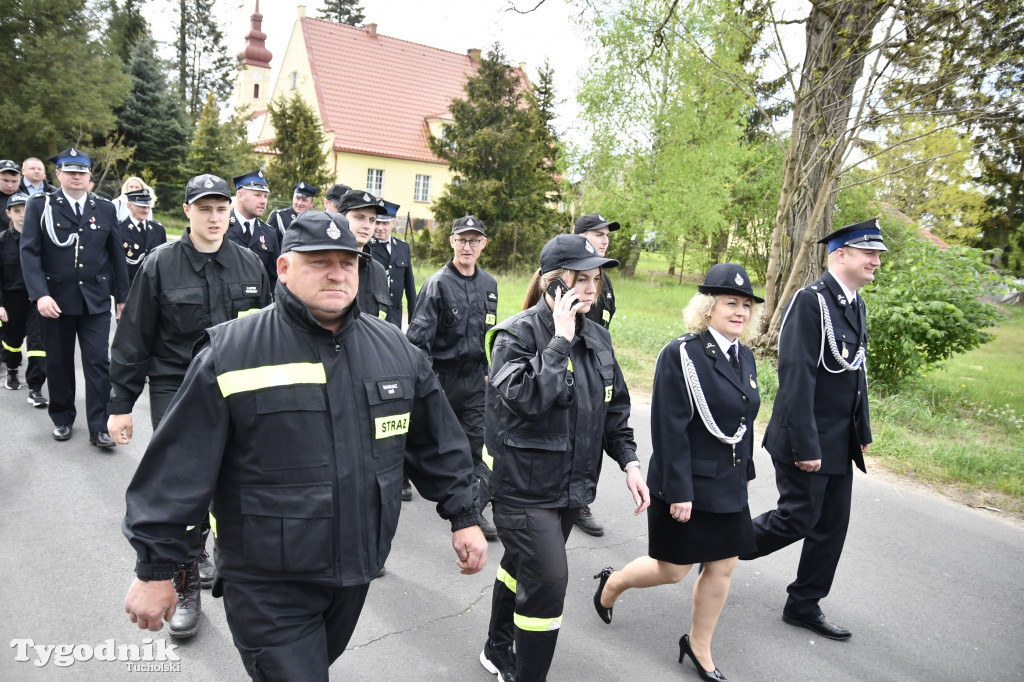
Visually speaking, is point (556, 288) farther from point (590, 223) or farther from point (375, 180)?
point (375, 180)

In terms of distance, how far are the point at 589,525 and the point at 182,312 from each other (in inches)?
127

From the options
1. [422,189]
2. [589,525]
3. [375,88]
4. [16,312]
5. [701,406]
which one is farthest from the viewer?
[422,189]

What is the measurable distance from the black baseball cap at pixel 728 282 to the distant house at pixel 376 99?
34610mm

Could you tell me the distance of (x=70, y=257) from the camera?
6543 mm

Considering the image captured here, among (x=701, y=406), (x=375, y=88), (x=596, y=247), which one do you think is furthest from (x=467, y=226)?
(x=375, y=88)

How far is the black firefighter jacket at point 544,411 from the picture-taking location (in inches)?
124

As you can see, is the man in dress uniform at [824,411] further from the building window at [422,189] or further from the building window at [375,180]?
the building window at [422,189]

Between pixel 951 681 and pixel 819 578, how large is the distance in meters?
0.79

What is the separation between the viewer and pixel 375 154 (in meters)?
38.4

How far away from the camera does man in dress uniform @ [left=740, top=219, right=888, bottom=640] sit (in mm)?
4188

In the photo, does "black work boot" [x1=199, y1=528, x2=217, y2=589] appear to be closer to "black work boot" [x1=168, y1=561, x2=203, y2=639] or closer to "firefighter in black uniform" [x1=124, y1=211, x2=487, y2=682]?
"black work boot" [x1=168, y1=561, x2=203, y2=639]

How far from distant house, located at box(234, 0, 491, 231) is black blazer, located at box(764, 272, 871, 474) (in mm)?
34249

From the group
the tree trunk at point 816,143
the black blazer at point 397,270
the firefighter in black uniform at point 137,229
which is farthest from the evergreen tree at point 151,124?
the black blazer at point 397,270

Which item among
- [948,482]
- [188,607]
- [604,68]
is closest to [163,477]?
[188,607]
